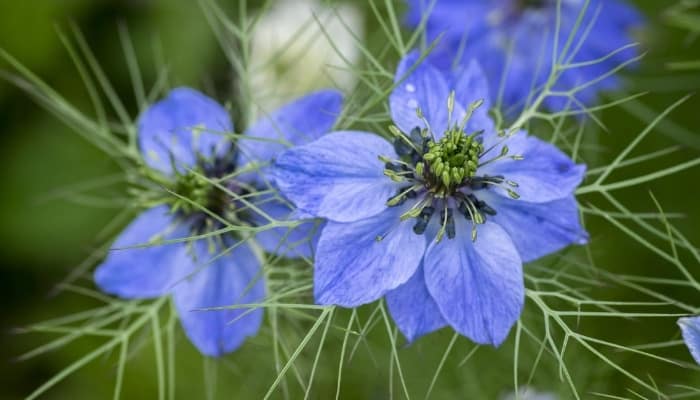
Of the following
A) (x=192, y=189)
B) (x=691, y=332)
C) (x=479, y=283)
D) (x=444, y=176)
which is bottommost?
(x=691, y=332)

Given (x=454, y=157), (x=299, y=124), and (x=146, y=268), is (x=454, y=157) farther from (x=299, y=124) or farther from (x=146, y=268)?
(x=146, y=268)

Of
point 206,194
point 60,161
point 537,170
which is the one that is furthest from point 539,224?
point 60,161

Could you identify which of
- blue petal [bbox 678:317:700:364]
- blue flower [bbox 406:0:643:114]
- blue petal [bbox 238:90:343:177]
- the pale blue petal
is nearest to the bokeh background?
blue flower [bbox 406:0:643:114]

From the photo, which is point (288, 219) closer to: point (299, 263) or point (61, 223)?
point (299, 263)

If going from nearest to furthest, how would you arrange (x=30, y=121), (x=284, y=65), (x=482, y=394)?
1. (x=482, y=394)
2. (x=284, y=65)
3. (x=30, y=121)

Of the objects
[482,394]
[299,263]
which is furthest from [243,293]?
[482,394]

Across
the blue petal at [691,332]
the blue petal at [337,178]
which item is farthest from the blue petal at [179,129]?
the blue petal at [691,332]
